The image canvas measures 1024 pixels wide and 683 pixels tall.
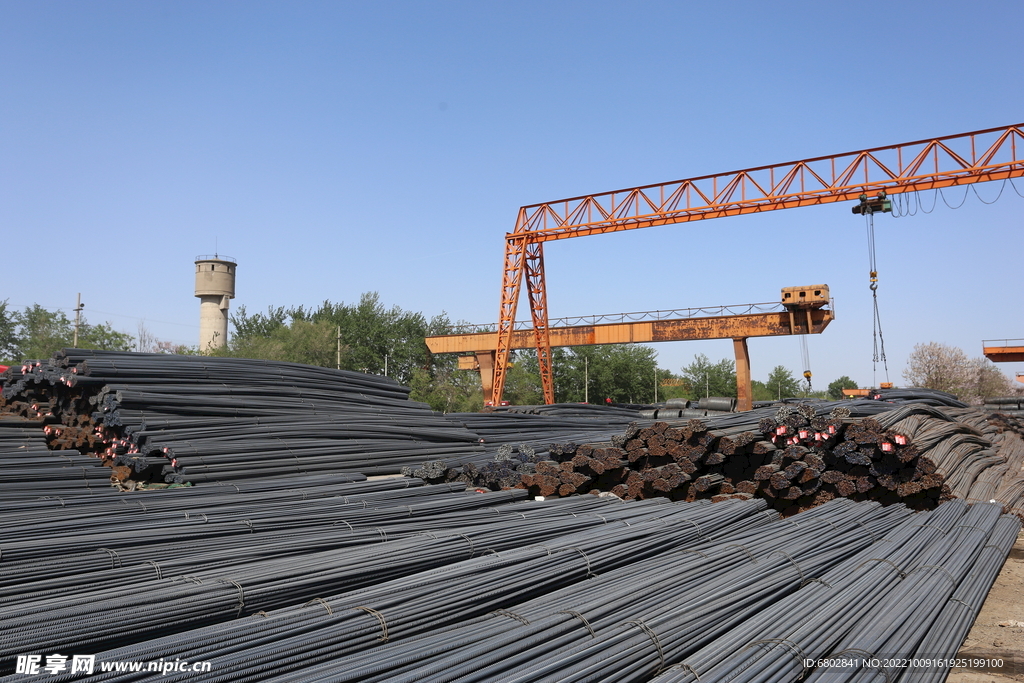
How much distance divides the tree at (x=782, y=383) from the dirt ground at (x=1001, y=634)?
219 ft

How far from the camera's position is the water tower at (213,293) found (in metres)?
53.0

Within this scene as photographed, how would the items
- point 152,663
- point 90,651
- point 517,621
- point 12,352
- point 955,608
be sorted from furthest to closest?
point 12,352
point 955,608
point 517,621
point 90,651
point 152,663

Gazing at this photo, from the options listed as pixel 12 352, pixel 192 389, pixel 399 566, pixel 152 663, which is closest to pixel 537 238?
pixel 192 389

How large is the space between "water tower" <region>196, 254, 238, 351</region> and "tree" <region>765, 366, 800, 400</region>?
5038cm

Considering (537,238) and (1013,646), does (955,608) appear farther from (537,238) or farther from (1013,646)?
(537,238)

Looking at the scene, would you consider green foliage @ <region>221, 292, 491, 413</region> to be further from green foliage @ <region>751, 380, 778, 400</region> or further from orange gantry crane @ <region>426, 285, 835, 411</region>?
green foliage @ <region>751, 380, 778, 400</region>

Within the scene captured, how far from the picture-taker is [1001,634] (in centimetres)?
506

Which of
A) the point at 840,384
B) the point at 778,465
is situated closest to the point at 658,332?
the point at 778,465

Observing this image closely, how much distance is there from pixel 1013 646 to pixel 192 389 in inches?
378

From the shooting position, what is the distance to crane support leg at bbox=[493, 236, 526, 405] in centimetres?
2873

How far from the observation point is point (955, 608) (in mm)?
4648

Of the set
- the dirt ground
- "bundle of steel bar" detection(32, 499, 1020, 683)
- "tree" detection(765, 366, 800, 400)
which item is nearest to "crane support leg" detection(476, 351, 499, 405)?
the dirt ground

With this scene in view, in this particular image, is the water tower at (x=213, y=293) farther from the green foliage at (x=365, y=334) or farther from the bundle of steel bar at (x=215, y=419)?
the bundle of steel bar at (x=215, y=419)

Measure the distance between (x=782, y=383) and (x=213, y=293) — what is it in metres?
53.3
